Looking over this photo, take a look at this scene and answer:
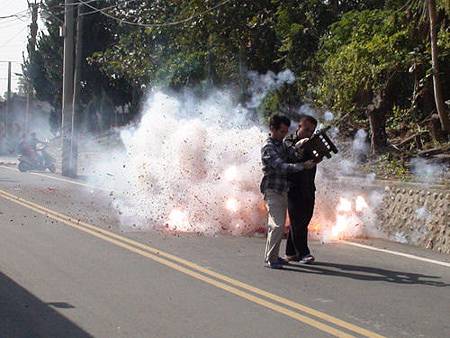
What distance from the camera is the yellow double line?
236 inches

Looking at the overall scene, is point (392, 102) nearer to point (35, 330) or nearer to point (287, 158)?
point (287, 158)

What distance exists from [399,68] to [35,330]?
1285 centimetres

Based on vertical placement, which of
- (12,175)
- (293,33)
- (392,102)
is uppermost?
(293,33)

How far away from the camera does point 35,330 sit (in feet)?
19.1

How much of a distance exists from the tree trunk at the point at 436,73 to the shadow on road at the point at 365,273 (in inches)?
297

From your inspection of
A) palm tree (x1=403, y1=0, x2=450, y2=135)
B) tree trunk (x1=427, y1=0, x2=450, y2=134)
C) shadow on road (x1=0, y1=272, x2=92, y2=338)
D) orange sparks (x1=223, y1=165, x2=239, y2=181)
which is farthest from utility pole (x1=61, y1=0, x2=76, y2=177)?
shadow on road (x1=0, y1=272, x2=92, y2=338)

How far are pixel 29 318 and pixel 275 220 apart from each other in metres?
3.37

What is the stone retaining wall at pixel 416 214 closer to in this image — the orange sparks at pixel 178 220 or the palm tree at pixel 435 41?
the orange sparks at pixel 178 220

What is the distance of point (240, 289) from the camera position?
7.32 m

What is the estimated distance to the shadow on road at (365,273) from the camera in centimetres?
791

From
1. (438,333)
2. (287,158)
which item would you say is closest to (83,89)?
(287,158)

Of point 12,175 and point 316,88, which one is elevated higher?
point 316,88

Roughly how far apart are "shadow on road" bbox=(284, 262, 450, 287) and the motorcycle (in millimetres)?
21403

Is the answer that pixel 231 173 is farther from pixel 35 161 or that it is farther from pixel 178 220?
pixel 35 161
